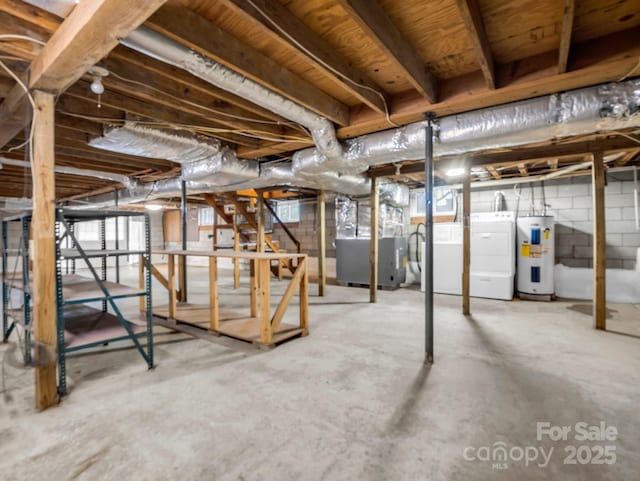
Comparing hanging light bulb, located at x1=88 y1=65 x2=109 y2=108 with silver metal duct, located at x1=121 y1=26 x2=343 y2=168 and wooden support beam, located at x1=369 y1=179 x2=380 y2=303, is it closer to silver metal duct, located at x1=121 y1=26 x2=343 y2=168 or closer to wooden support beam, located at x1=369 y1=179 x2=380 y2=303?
silver metal duct, located at x1=121 y1=26 x2=343 y2=168

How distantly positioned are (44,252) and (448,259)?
5134mm

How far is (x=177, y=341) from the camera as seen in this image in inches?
115

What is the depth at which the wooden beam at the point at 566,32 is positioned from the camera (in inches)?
55.4

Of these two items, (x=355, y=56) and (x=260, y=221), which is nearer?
(x=355, y=56)

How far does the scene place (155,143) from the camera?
2910 mm

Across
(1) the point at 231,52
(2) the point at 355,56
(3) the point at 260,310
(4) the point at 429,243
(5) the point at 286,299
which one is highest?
(2) the point at 355,56

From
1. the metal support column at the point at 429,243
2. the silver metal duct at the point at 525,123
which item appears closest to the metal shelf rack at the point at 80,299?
the metal support column at the point at 429,243

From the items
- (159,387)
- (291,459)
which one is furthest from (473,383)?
(159,387)

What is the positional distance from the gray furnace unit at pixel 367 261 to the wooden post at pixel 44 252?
182 inches

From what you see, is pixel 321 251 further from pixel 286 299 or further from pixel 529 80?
pixel 529 80

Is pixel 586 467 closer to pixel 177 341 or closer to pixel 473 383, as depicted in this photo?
pixel 473 383

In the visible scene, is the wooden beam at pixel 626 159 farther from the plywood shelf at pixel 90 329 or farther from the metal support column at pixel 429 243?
the plywood shelf at pixel 90 329

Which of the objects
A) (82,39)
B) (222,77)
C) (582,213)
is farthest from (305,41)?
(582,213)

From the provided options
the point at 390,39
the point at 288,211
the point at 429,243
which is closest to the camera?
the point at 390,39
